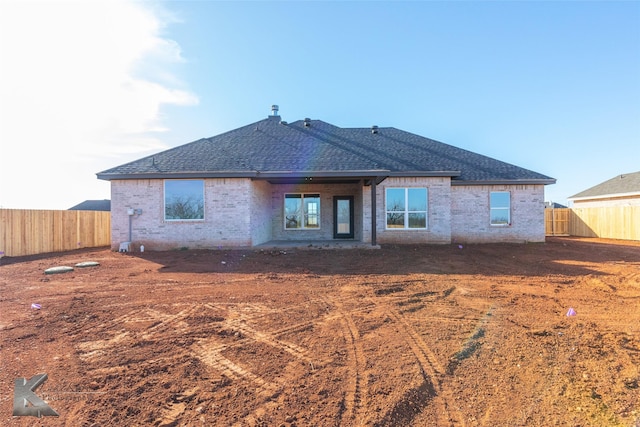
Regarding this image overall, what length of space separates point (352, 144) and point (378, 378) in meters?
13.5

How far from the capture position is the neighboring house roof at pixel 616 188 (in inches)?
887

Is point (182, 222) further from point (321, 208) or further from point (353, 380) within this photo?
point (353, 380)

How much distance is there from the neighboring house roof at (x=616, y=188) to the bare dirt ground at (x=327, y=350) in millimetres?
21260

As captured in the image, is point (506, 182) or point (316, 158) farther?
point (506, 182)

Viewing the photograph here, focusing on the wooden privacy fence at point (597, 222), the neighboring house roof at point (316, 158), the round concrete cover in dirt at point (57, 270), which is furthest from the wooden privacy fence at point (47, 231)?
the wooden privacy fence at point (597, 222)

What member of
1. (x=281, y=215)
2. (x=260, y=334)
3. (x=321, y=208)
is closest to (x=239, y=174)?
(x=281, y=215)

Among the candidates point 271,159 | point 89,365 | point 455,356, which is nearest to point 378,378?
point 455,356

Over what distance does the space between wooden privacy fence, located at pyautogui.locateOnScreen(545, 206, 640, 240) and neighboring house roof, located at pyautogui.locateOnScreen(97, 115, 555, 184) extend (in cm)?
847

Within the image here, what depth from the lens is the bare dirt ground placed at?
104 inches

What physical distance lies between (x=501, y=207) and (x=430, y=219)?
350cm

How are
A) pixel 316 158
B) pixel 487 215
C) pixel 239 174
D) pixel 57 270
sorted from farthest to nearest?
pixel 487 215
pixel 316 158
pixel 239 174
pixel 57 270

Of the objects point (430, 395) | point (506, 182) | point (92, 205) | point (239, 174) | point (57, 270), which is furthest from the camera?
point (92, 205)

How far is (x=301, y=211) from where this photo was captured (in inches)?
619

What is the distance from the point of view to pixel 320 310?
204 inches
